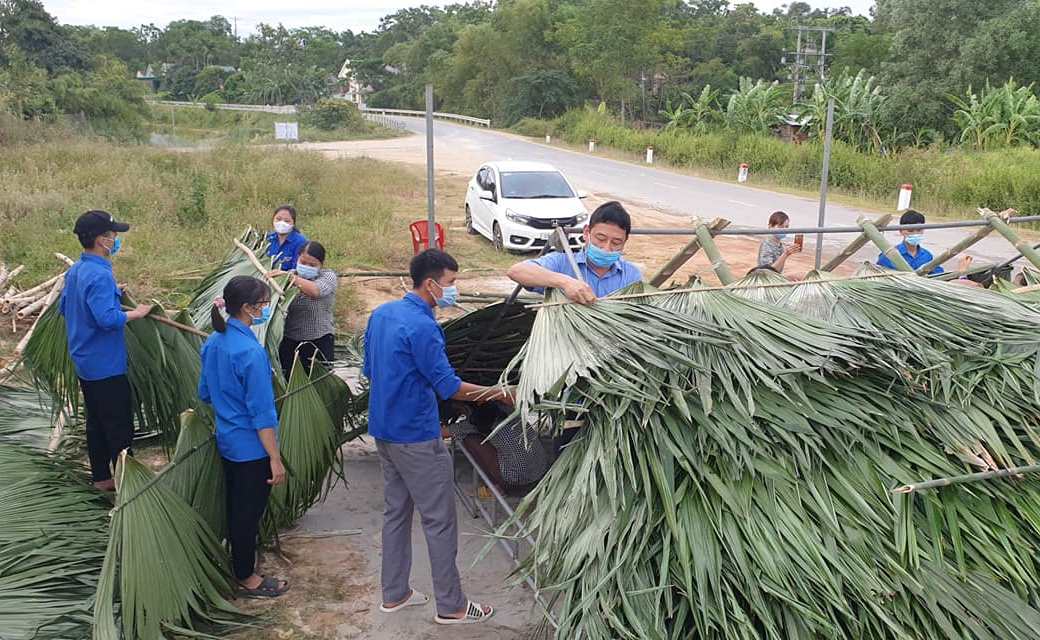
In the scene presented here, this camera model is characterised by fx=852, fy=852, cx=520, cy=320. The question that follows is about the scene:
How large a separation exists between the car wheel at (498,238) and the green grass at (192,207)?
201mm

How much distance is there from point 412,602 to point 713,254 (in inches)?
82.6

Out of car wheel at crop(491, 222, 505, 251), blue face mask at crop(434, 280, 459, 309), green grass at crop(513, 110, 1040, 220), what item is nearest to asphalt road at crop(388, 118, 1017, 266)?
green grass at crop(513, 110, 1040, 220)

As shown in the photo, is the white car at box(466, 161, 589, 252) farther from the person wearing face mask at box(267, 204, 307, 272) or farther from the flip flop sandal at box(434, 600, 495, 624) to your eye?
the flip flop sandal at box(434, 600, 495, 624)

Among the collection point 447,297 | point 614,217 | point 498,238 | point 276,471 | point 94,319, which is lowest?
point 498,238

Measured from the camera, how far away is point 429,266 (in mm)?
3648

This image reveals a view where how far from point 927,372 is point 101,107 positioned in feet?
123

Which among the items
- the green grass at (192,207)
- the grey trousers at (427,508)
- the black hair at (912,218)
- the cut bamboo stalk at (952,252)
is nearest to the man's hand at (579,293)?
the grey trousers at (427,508)

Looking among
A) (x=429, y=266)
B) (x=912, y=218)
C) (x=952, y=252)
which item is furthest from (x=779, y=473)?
(x=912, y=218)

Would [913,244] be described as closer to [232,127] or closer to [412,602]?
[412,602]

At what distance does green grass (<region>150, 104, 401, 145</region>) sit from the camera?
131ft

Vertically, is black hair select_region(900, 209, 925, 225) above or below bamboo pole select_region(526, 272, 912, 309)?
above

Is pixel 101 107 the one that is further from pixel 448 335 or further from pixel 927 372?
pixel 927 372

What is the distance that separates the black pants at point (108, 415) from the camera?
4.52m

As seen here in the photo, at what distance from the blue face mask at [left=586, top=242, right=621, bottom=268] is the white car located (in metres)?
8.88
